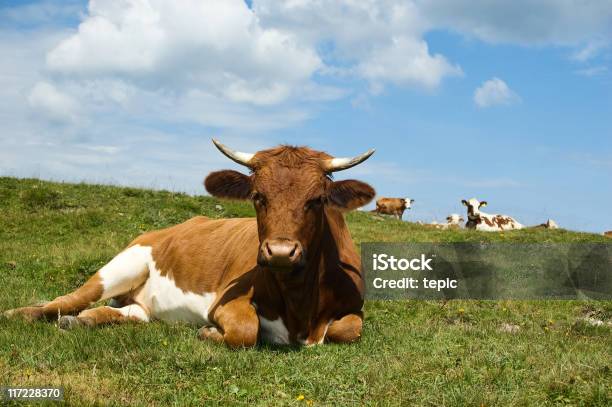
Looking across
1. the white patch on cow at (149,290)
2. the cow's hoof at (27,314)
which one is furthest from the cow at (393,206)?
the cow's hoof at (27,314)

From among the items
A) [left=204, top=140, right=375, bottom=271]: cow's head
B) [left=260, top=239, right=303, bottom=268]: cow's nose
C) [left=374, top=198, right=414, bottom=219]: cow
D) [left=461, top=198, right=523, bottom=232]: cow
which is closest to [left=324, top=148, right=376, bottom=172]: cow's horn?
[left=204, top=140, right=375, bottom=271]: cow's head

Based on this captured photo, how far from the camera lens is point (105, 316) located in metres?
8.92

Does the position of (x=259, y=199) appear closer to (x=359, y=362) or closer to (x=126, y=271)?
(x=359, y=362)

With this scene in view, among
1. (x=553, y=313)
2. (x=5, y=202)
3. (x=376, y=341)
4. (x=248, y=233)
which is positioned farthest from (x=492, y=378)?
(x=5, y=202)

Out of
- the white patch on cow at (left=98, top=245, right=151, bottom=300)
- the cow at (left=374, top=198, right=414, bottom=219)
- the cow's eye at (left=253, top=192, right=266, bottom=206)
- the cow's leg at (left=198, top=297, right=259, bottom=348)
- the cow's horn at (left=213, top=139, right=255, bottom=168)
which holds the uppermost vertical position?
the cow at (left=374, top=198, right=414, bottom=219)

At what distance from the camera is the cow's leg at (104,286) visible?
335 inches

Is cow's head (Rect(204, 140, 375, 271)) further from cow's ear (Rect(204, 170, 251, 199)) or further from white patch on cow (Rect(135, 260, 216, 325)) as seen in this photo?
white patch on cow (Rect(135, 260, 216, 325))

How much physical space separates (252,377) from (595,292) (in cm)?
986

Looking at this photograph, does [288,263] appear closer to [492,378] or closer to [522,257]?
[492,378]

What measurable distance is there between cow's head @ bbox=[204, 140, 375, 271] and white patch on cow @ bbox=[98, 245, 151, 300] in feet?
7.93

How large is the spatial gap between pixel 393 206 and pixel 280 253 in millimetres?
42598

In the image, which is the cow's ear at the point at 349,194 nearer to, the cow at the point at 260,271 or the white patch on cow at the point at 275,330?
the cow at the point at 260,271

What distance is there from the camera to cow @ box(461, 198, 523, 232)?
124 feet

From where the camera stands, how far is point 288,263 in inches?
245
